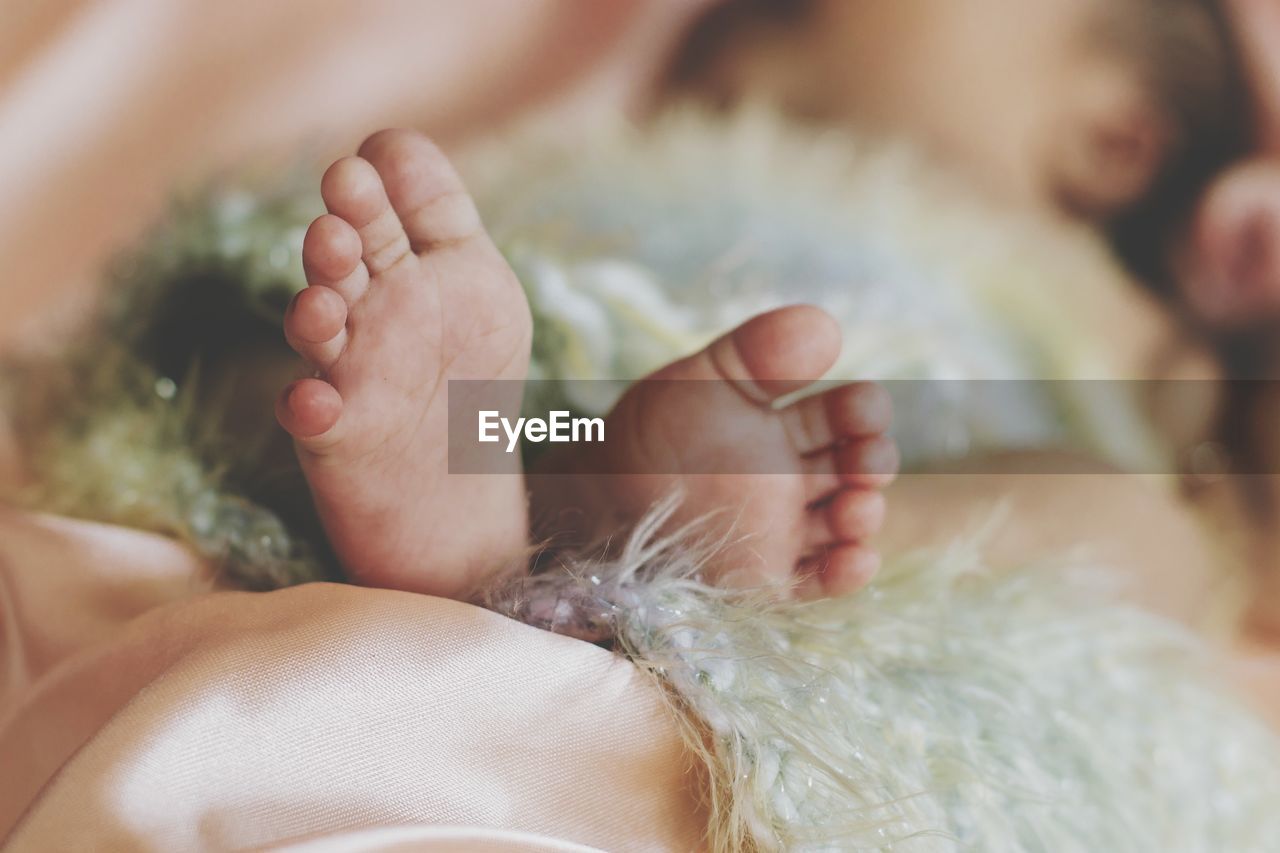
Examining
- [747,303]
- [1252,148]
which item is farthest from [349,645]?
[1252,148]

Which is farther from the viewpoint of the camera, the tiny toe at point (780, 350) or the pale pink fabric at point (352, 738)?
the tiny toe at point (780, 350)

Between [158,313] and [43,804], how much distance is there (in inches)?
13.2

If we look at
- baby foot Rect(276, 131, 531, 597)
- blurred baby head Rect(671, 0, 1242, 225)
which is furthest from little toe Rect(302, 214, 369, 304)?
blurred baby head Rect(671, 0, 1242, 225)

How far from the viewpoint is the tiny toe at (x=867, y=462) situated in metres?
0.48

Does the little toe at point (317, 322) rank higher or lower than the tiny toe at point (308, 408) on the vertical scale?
higher

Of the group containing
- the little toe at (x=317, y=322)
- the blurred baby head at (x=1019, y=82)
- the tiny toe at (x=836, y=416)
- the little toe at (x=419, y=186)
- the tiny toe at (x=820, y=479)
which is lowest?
the tiny toe at (x=820, y=479)

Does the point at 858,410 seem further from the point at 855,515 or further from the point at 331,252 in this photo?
the point at 331,252

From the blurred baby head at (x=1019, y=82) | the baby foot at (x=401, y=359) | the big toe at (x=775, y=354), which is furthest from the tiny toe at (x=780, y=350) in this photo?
the blurred baby head at (x=1019, y=82)

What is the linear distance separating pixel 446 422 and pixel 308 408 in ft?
0.27

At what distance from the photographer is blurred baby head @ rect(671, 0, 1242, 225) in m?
0.94

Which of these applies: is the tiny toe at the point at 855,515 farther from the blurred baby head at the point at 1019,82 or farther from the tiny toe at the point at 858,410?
the blurred baby head at the point at 1019,82

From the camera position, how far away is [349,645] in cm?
35

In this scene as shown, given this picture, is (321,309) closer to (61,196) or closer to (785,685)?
(785,685)

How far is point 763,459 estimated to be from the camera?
483mm
